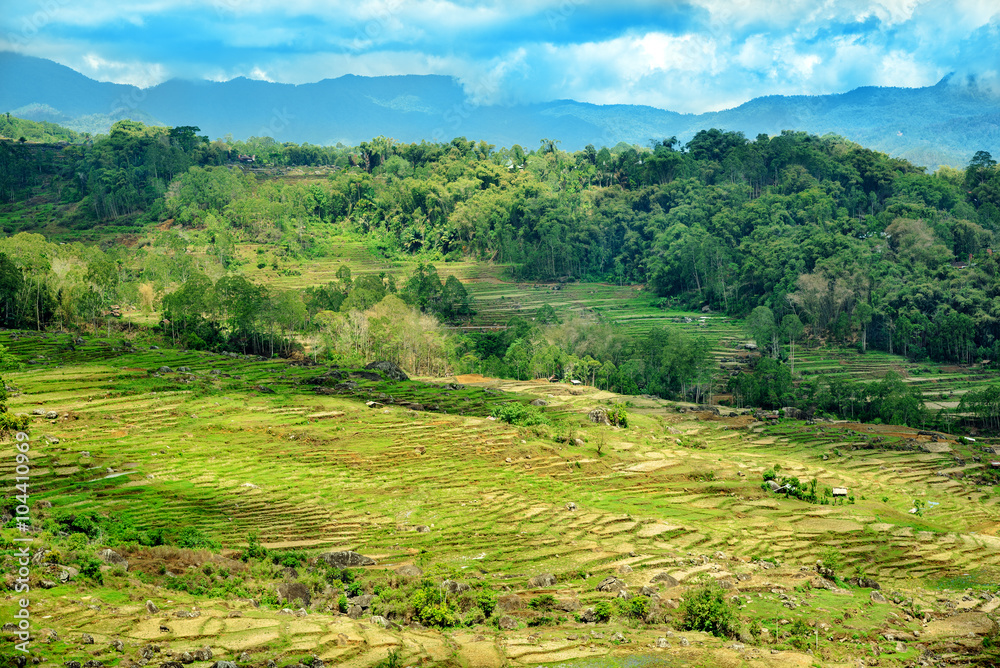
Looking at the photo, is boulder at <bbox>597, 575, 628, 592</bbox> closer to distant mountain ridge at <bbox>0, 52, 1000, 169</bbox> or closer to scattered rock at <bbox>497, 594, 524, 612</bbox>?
scattered rock at <bbox>497, 594, 524, 612</bbox>

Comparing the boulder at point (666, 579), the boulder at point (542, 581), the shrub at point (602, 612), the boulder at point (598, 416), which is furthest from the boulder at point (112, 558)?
the boulder at point (598, 416)

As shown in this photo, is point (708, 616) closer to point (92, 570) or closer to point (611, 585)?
point (611, 585)

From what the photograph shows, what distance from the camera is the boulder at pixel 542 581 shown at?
84.1 ft

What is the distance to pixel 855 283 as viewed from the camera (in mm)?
72750

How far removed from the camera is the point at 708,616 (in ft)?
72.7

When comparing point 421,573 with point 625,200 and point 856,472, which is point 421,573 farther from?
point 625,200

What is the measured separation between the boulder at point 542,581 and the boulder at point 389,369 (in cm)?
3280

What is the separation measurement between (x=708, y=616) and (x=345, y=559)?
39.2 ft

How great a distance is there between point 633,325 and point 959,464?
1387 inches

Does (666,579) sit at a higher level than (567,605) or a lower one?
lower

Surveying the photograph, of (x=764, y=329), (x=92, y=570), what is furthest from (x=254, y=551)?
(x=764, y=329)

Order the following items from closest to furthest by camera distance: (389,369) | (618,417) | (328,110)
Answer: (618,417), (389,369), (328,110)

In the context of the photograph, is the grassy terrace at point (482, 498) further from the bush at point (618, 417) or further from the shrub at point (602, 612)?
the bush at point (618, 417)

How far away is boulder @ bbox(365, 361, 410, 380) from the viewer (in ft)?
189
